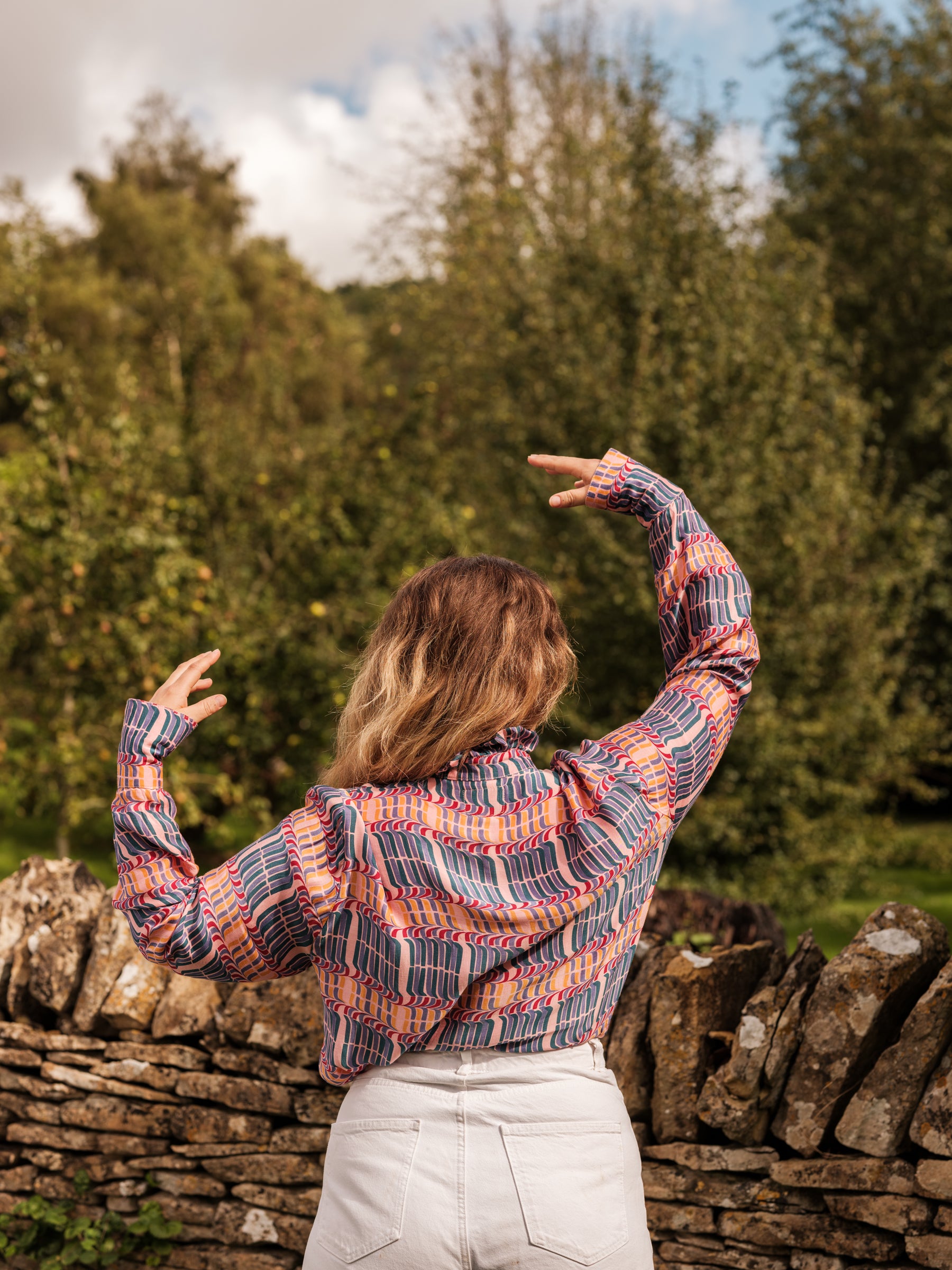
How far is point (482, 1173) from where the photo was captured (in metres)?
1.46

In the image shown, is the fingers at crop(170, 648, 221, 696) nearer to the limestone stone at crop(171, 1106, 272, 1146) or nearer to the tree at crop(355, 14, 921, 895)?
the limestone stone at crop(171, 1106, 272, 1146)

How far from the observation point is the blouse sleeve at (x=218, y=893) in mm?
1508

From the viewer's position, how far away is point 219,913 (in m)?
1.52

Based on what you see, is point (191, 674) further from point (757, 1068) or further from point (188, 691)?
point (757, 1068)

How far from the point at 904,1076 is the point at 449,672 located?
4.48 feet

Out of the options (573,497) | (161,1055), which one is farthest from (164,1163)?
(573,497)

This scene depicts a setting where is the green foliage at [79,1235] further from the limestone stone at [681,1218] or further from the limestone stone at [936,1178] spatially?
the limestone stone at [936,1178]

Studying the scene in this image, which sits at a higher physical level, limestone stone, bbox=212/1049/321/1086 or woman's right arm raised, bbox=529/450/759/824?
woman's right arm raised, bbox=529/450/759/824

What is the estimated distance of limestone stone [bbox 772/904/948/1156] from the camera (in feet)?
7.41

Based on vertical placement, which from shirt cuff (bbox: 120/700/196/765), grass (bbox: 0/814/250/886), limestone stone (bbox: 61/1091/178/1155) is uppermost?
shirt cuff (bbox: 120/700/196/765)

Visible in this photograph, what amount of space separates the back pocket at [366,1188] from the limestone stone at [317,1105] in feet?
3.99

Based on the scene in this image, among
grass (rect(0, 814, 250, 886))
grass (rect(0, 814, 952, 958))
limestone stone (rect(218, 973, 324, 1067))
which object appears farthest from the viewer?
grass (rect(0, 814, 250, 886))

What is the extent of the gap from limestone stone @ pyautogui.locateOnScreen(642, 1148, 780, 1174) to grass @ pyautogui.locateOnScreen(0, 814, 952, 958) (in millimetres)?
4745

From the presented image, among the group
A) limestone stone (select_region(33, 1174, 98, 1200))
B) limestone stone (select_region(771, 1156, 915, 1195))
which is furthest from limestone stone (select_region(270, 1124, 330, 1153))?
limestone stone (select_region(771, 1156, 915, 1195))
